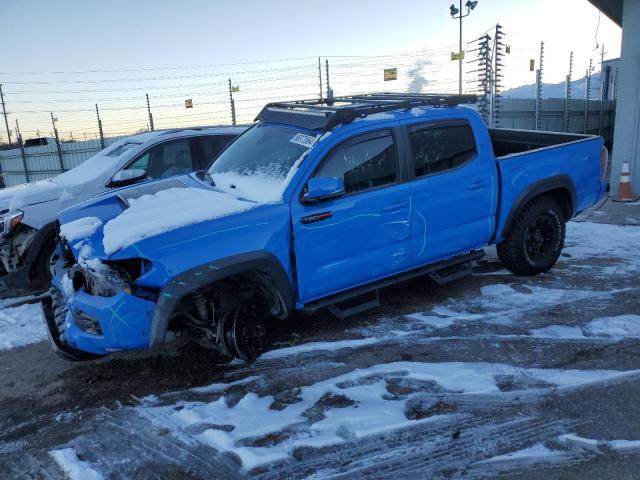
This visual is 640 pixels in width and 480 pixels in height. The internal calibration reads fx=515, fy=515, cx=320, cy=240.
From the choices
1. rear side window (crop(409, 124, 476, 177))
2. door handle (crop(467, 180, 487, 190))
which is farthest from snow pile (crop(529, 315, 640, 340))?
rear side window (crop(409, 124, 476, 177))

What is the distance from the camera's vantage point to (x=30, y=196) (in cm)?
598

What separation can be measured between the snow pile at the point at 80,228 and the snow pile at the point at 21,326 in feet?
4.81

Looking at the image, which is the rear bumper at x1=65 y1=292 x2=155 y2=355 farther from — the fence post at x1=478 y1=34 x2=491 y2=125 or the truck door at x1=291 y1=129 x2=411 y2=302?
the fence post at x1=478 y1=34 x2=491 y2=125

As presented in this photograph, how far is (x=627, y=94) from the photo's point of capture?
392 inches

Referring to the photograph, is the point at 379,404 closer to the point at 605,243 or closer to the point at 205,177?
the point at 205,177

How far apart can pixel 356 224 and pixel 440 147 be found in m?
1.23

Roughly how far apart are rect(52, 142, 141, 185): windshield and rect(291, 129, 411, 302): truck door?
3550 mm

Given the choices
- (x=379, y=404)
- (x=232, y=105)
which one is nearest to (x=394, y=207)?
(x=379, y=404)

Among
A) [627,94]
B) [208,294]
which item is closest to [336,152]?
[208,294]

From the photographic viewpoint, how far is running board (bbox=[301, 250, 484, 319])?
13.8 ft

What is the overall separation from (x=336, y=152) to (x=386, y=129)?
0.56m

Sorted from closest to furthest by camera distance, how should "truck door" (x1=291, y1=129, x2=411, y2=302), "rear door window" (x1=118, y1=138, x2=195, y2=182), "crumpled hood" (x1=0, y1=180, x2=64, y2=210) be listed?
1. "truck door" (x1=291, y1=129, x2=411, y2=302)
2. "crumpled hood" (x1=0, y1=180, x2=64, y2=210)
3. "rear door window" (x1=118, y1=138, x2=195, y2=182)

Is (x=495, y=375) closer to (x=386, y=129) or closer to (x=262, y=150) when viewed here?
(x=386, y=129)

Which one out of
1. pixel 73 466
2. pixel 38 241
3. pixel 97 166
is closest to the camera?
pixel 73 466
